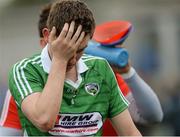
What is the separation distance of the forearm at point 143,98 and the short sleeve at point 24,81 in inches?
40.6

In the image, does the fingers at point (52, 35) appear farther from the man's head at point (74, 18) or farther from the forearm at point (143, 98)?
the forearm at point (143, 98)

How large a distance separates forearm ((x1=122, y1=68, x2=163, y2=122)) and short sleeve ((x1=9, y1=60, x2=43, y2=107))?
1031mm

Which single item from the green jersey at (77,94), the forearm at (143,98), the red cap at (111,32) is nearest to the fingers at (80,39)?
the green jersey at (77,94)

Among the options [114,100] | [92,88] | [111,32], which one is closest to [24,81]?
[92,88]

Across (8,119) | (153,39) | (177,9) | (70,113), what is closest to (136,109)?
(8,119)

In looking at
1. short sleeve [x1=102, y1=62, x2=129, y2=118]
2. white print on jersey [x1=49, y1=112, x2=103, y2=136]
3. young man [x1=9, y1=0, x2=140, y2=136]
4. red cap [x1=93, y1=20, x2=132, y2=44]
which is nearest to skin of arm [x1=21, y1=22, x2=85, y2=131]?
young man [x1=9, y1=0, x2=140, y2=136]

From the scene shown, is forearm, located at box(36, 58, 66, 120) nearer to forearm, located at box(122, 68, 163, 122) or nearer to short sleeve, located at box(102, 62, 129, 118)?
short sleeve, located at box(102, 62, 129, 118)

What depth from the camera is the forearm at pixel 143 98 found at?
3.53 meters

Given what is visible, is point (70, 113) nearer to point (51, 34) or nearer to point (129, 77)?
point (51, 34)

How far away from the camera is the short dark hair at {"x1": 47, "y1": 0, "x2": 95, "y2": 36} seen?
2424 mm

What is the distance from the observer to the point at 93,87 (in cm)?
261

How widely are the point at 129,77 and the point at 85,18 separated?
1.11 m

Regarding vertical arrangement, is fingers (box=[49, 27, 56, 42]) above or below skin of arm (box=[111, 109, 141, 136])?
above

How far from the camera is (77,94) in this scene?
8.47ft
